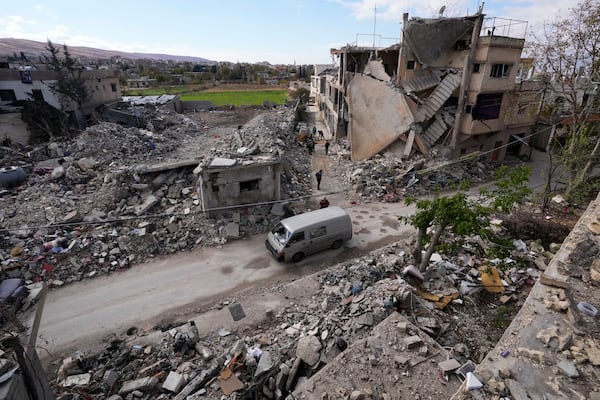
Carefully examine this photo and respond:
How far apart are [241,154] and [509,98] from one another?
18.8 meters

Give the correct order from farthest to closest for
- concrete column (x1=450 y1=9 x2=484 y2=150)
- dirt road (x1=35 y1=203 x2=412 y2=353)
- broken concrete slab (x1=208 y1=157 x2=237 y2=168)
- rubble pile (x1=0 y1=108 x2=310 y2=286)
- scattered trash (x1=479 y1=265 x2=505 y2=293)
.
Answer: concrete column (x1=450 y1=9 x2=484 y2=150), broken concrete slab (x1=208 y1=157 x2=237 y2=168), rubble pile (x1=0 y1=108 x2=310 y2=286), scattered trash (x1=479 y1=265 x2=505 y2=293), dirt road (x1=35 y1=203 x2=412 y2=353)

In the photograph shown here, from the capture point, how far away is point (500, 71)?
19.5 meters

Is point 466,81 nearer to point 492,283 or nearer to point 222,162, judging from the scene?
point 492,283

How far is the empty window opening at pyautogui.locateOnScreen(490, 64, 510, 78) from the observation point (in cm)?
1912

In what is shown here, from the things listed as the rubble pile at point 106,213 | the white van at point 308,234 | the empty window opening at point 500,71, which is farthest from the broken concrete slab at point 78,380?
the empty window opening at point 500,71

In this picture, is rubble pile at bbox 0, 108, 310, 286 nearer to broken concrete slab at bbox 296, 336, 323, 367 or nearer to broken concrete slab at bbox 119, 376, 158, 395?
broken concrete slab at bbox 119, 376, 158, 395

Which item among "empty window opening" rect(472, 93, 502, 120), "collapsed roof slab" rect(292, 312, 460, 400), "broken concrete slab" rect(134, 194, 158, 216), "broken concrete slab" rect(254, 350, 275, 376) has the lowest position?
"broken concrete slab" rect(254, 350, 275, 376)

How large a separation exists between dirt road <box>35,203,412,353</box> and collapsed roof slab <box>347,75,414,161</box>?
918 cm

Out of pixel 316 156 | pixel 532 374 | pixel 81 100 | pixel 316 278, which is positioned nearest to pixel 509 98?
pixel 316 156

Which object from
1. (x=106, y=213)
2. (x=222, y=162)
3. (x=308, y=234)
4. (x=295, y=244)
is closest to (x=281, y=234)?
(x=295, y=244)

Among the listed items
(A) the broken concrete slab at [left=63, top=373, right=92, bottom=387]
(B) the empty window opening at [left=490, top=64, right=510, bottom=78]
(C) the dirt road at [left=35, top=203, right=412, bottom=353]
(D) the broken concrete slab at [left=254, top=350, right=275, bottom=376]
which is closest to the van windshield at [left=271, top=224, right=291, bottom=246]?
(C) the dirt road at [left=35, top=203, right=412, bottom=353]

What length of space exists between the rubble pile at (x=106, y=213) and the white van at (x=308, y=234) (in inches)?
99.5

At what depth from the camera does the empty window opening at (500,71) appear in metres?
19.1

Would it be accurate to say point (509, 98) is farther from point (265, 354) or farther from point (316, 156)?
point (265, 354)
